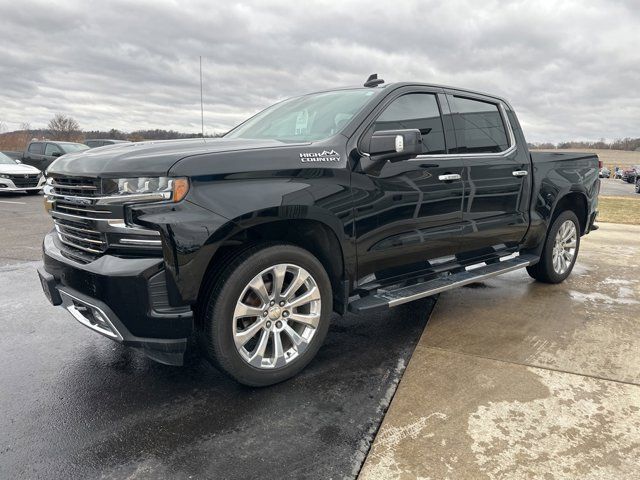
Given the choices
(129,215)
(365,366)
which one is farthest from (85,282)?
(365,366)

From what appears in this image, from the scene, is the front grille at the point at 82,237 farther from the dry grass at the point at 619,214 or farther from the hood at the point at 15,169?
the hood at the point at 15,169

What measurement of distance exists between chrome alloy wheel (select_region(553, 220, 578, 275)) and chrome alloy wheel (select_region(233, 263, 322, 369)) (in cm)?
346

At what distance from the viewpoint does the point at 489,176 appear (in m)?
4.12

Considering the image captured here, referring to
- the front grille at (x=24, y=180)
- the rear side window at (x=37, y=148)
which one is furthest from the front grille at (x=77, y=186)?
the rear side window at (x=37, y=148)

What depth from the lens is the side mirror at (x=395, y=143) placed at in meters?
3.00

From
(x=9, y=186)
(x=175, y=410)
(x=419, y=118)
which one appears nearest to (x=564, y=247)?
(x=419, y=118)

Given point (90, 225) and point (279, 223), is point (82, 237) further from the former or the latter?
point (279, 223)

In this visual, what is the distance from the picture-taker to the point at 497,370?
3.18m

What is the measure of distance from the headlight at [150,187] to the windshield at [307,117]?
109 centimetres

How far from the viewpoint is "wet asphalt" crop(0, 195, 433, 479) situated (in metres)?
2.21

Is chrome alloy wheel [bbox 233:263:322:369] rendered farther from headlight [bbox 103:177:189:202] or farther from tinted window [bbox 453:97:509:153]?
tinted window [bbox 453:97:509:153]

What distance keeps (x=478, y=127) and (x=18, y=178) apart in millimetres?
14455

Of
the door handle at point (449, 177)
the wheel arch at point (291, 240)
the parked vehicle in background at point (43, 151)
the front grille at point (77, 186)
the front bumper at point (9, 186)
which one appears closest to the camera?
the front grille at point (77, 186)

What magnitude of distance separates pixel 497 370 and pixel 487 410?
0.55m
